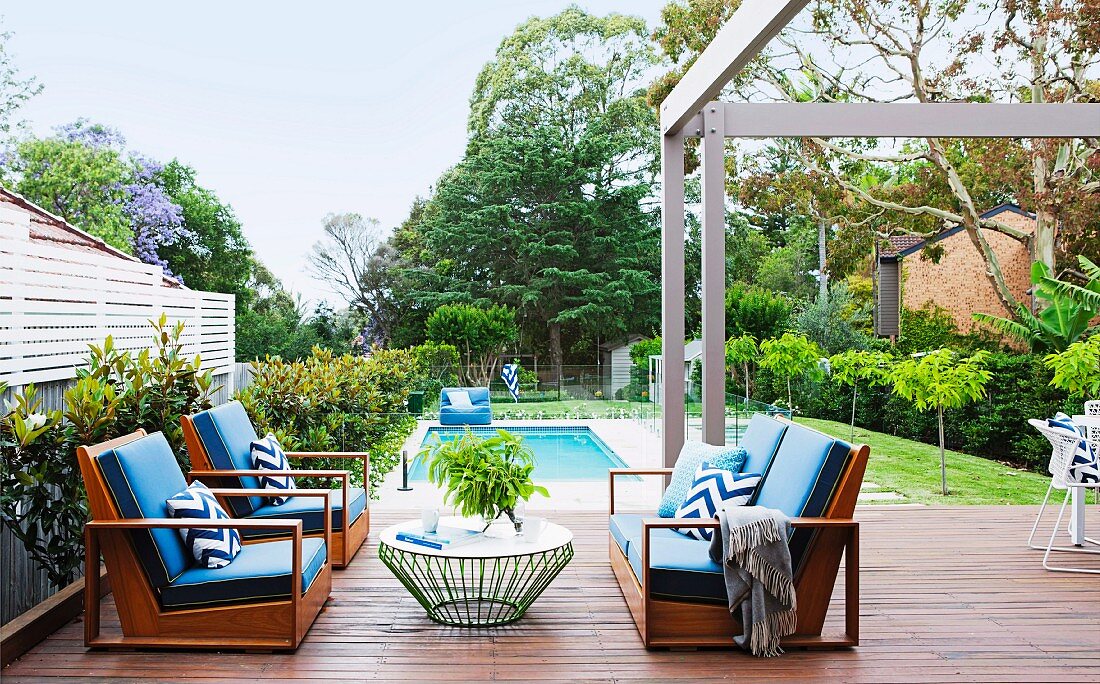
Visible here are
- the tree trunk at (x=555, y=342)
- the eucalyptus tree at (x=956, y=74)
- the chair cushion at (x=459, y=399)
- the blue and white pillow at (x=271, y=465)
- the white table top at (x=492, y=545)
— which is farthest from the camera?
the tree trunk at (x=555, y=342)

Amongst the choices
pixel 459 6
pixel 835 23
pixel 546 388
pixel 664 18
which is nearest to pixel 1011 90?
pixel 835 23

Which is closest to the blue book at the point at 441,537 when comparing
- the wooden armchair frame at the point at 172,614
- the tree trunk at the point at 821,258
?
the wooden armchair frame at the point at 172,614

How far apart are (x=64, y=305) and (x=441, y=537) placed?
2331 millimetres

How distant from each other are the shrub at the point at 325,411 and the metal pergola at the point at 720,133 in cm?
224

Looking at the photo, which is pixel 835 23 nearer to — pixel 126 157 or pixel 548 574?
pixel 548 574

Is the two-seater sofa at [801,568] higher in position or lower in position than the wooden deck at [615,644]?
higher

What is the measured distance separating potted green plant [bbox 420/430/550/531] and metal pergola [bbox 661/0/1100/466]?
6.45ft

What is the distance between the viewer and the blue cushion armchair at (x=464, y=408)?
1376 centimetres

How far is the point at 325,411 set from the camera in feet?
24.9

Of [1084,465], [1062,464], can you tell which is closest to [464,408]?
[1062,464]

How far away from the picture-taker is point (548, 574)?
424cm

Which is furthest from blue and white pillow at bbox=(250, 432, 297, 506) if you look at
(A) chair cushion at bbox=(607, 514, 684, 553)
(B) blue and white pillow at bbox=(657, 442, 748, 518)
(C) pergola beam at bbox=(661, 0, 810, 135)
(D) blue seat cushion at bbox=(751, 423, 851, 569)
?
(C) pergola beam at bbox=(661, 0, 810, 135)

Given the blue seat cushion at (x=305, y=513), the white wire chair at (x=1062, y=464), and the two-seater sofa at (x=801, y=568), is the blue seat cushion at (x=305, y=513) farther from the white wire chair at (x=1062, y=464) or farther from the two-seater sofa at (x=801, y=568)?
the white wire chair at (x=1062, y=464)

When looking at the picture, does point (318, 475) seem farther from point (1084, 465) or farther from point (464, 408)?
point (464, 408)
